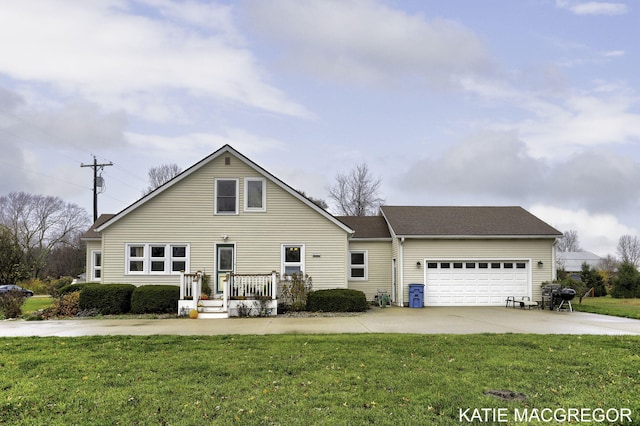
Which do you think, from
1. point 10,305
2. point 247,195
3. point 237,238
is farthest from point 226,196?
point 10,305

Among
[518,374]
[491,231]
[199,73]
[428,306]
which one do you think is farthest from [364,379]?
[491,231]

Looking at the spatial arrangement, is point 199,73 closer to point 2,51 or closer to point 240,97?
point 240,97

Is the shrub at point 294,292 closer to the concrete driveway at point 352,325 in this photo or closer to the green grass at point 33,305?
the concrete driveway at point 352,325

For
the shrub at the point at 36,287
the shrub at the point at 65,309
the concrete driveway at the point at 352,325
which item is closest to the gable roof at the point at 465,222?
the concrete driveway at the point at 352,325

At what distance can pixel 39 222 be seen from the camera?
56.6 m

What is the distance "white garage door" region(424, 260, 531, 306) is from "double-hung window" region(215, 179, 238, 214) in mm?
8761

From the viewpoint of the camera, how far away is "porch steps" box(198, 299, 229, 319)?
16.4m

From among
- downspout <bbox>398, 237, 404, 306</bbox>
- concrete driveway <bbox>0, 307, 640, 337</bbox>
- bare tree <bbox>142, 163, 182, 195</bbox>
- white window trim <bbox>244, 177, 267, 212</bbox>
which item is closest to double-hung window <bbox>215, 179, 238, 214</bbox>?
white window trim <bbox>244, 177, 267, 212</bbox>

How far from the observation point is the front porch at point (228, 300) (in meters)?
16.6

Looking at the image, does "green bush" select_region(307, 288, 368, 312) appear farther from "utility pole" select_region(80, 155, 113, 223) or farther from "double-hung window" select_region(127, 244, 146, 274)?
"utility pole" select_region(80, 155, 113, 223)

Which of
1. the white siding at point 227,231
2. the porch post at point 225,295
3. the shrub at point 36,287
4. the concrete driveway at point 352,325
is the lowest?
the shrub at point 36,287

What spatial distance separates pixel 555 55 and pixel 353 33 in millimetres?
6770

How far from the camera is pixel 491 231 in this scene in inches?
847

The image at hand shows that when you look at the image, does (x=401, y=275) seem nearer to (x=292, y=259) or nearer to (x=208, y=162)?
(x=292, y=259)
